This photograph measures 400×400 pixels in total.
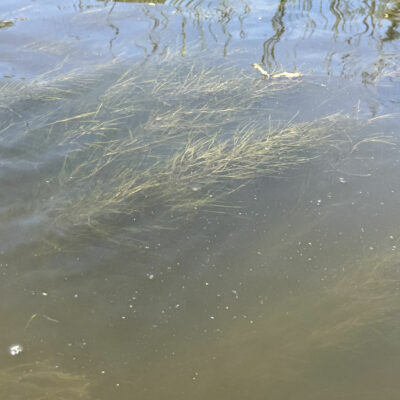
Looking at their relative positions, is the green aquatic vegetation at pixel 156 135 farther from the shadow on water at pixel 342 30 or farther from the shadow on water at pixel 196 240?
the shadow on water at pixel 342 30

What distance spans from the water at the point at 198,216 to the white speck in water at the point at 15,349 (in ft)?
0.06

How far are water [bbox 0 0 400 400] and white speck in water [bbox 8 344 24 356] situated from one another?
2 cm

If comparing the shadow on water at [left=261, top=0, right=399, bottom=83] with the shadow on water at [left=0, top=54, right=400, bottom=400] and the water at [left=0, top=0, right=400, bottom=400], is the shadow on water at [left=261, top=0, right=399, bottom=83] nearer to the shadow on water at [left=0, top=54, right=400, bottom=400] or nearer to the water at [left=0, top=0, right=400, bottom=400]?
the water at [left=0, top=0, right=400, bottom=400]

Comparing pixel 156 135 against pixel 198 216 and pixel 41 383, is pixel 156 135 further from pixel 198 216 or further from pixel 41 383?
pixel 41 383

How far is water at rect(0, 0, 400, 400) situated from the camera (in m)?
1.88

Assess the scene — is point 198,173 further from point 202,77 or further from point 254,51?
point 254,51

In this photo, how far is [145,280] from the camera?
7.29 ft

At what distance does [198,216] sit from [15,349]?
3.84ft

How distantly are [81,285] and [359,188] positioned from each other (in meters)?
1.74

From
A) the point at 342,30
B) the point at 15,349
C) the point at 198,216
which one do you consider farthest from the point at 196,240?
the point at 342,30

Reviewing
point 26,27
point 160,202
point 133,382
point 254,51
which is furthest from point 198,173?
point 26,27

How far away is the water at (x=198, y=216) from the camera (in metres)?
Answer: 1.88

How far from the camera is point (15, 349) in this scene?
189cm

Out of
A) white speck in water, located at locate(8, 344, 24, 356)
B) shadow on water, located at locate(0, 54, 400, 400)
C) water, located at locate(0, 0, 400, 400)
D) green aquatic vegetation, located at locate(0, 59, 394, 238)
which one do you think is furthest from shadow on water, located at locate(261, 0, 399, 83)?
white speck in water, located at locate(8, 344, 24, 356)
